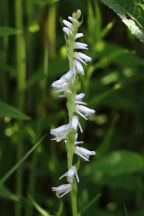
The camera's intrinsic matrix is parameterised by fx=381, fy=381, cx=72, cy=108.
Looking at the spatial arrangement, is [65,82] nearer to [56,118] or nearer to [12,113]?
[12,113]

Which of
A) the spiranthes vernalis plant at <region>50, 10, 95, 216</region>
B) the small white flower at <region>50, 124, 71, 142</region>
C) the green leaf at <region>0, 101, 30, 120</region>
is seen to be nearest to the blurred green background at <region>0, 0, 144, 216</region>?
the green leaf at <region>0, 101, 30, 120</region>

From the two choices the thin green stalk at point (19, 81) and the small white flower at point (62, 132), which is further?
the thin green stalk at point (19, 81)

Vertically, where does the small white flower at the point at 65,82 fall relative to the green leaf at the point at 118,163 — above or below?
above

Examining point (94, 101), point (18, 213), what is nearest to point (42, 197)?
point (18, 213)

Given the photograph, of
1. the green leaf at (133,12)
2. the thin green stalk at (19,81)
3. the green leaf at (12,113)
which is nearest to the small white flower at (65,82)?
the green leaf at (133,12)

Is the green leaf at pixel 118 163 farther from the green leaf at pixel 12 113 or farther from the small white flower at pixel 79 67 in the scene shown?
the small white flower at pixel 79 67

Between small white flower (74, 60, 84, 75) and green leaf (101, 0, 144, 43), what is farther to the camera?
green leaf (101, 0, 144, 43)

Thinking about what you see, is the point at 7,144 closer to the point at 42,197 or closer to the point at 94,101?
the point at 42,197

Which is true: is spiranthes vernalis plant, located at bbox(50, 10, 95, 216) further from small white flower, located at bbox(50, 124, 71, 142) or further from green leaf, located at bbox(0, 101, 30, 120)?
green leaf, located at bbox(0, 101, 30, 120)
